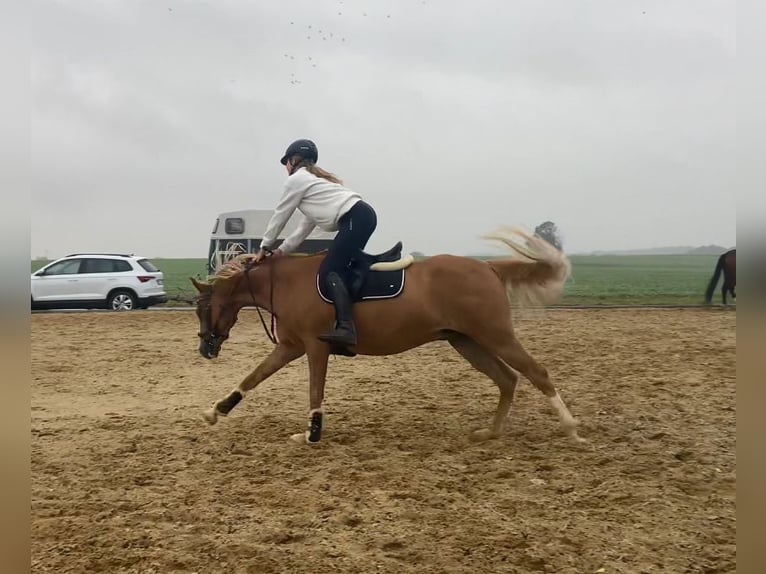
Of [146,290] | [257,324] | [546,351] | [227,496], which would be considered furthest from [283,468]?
[146,290]

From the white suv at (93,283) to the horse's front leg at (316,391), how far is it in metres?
14.2

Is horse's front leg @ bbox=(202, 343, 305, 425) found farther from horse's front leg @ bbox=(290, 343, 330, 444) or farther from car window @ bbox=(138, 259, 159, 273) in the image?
car window @ bbox=(138, 259, 159, 273)

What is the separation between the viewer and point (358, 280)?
17.2ft

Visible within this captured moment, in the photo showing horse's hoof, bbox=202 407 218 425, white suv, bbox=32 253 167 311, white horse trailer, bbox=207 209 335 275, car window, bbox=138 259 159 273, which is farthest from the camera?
white horse trailer, bbox=207 209 335 275

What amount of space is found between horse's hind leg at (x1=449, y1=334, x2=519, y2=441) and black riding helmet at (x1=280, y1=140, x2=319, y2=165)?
6.81ft

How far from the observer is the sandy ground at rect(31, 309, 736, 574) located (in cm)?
309

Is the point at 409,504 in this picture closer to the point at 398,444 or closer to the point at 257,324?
the point at 398,444

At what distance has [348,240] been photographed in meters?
5.21

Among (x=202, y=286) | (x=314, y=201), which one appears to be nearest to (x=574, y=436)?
(x=314, y=201)

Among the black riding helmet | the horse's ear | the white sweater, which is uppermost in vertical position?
the black riding helmet

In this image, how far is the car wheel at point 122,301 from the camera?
17.8 meters

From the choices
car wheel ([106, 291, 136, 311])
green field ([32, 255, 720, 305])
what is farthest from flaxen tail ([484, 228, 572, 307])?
car wheel ([106, 291, 136, 311])

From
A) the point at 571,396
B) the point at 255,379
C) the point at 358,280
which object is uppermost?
the point at 358,280

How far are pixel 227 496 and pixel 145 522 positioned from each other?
57 cm
